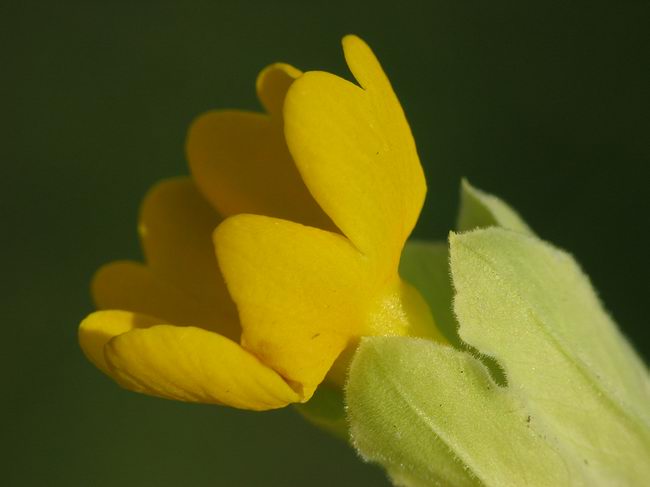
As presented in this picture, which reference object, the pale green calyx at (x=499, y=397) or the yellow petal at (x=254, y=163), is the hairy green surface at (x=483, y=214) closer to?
the pale green calyx at (x=499, y=397)

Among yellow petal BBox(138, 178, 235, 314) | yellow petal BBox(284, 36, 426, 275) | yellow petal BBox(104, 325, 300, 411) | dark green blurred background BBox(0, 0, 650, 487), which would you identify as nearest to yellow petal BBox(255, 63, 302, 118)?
yellow petal BBox(284, 36, 426, 275)

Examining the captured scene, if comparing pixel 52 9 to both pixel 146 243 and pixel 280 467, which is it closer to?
pixel 280 467

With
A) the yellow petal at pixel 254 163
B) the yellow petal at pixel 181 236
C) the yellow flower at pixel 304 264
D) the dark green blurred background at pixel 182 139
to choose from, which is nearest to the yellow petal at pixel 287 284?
the yellow flower at pixel 304 264

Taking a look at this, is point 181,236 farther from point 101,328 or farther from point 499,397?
point 499,397

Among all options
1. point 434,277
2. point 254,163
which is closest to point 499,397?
point 434,277

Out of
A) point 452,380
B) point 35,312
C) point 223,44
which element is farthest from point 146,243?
point 223,44

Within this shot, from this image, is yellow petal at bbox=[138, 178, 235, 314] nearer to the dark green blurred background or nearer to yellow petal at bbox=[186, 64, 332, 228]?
yellow petal at bbox=[186, 64, 332, 228]
